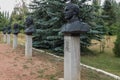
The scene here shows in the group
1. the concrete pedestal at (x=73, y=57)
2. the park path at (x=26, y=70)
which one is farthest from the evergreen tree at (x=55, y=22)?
the concrete pedestal at (x=73, y=57)

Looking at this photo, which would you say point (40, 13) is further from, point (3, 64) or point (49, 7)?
point (3, 64)

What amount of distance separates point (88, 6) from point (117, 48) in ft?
8.33

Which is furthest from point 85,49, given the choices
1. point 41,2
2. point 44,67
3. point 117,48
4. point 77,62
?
point 77,62

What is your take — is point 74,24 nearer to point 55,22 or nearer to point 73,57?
point 73,57

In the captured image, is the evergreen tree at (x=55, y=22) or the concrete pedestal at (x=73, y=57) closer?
the concrete pedestal at (x=73, y=57)

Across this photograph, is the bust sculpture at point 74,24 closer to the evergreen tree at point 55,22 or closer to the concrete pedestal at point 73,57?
the concrete pedestal at point 73,57

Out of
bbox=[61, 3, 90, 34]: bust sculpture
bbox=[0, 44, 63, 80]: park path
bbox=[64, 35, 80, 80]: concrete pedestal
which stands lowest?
bbox=[0, 44, 63, 80]: park path

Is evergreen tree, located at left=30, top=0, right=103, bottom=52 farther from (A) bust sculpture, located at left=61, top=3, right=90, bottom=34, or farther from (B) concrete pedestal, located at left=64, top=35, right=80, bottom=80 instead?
(B) concrete pedestal, located at left=64, top=35, right=80, bottom=80

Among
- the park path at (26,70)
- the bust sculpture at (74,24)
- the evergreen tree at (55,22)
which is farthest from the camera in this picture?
the evergreen tree at (55,22)

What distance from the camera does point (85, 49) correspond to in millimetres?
13180

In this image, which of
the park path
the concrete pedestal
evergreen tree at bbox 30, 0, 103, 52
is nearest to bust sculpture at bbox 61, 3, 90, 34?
the concrete pedestal

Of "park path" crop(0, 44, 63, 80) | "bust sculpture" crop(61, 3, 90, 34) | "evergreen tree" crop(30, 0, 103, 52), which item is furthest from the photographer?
"evergreen tree" crop(30, 0, 103, 52)

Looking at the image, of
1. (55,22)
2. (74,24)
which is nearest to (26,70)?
(74,24)

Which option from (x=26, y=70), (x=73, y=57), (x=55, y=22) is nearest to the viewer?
(x=73, y=57)
